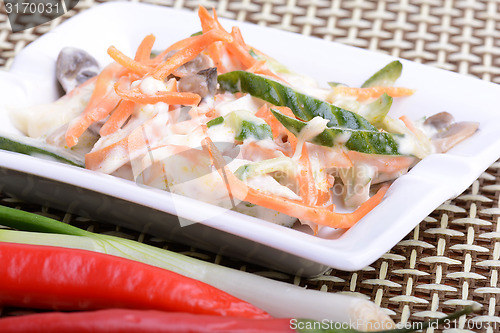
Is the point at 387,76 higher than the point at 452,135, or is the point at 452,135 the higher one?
the point at 387,76

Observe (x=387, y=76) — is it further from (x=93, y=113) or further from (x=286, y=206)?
(x=93, y=113)

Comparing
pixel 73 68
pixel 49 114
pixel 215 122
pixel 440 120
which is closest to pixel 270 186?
pixel 215 122

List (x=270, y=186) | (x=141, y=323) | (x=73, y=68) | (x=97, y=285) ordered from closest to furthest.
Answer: (x=141, y=323) < (x=97, y=285) < (x=270, y=186) < (x=73, y=68)

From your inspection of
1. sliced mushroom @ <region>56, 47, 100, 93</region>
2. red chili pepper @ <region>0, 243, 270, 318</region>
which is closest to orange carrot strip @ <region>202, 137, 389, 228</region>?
red chili pepper @ <region>0, 243, 270, 318</region>

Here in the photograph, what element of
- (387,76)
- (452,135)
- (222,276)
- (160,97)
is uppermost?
(160,97)

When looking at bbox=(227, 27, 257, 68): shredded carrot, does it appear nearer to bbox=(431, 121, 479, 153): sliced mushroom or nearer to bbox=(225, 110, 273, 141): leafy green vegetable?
bbox=(225, 110, 273, 141): leafy green vegetable

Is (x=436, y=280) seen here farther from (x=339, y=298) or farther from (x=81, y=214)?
(x=81, y=214)

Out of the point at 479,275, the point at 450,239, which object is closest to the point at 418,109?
the point at 450,239
